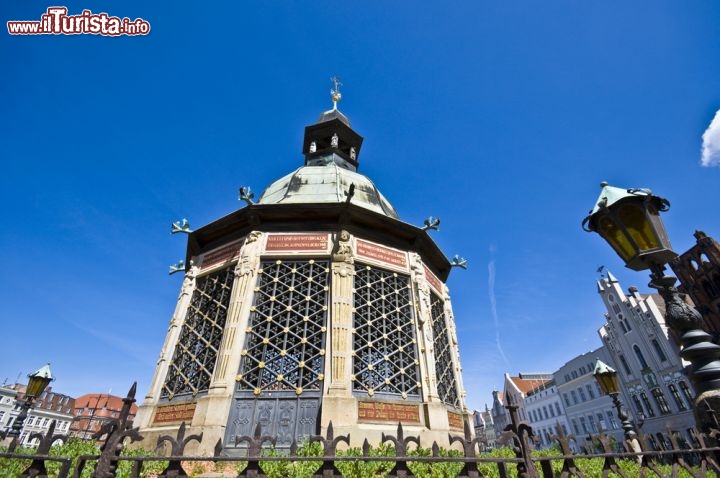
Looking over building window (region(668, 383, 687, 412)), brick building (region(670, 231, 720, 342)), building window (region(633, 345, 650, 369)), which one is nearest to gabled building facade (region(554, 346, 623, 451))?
building window (region(633, 345, 650, 369))

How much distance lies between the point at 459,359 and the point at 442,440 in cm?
396

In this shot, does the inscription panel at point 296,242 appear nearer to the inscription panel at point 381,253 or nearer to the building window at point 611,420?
the inscription panel at point 381,253

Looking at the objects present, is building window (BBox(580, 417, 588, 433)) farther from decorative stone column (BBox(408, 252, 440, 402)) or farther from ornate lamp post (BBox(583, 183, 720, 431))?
ornate lamp post (BBox(583, 183, 720, 431))

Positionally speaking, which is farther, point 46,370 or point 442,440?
point 46,370

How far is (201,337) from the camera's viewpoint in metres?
9.45

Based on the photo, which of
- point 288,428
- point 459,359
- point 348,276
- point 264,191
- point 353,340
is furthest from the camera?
point 264,191

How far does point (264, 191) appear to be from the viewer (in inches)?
603

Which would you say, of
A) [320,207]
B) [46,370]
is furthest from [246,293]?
[46,370]

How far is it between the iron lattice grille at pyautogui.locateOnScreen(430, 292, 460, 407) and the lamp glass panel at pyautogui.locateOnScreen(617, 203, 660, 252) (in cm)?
699

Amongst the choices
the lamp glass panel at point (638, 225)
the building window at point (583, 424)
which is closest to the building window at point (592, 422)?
the building window at point (583, 424)

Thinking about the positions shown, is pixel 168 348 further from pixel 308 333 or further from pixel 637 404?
pixel 637 404

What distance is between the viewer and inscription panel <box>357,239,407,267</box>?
10.5 m

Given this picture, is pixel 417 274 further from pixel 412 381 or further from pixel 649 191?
pixel 649 191

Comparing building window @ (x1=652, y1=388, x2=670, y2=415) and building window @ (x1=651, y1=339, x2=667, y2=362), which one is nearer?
building window @ (x1=652, y1=388, x2=670, y2=415)
